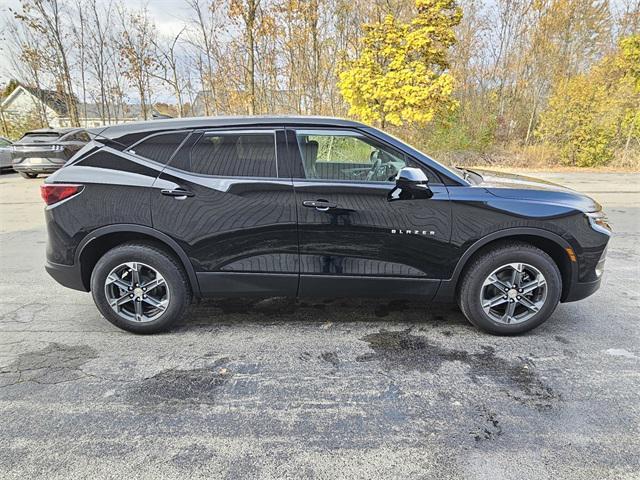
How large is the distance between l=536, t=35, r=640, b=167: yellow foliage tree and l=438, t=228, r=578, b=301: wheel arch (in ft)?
55.0

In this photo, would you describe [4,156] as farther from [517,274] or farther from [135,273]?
[517,274]

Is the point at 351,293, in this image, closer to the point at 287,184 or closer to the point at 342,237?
the point at 342,237

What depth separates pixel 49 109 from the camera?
21.7m

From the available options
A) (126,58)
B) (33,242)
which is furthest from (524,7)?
(33,242)

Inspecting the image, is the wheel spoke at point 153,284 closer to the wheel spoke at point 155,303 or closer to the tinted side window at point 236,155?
the wheel spoke at point 155,303

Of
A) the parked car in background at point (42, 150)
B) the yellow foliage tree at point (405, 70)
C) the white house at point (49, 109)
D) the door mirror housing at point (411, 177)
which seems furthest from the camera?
the white house at point (49, 109)

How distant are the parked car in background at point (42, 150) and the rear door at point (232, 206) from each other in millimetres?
11084

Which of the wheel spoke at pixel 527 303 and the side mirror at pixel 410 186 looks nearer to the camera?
the side mirror at pixel 410 186

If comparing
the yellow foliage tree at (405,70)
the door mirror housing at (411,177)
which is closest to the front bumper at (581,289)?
the door mirror housing at (411,177)

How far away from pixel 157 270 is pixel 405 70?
12630mm

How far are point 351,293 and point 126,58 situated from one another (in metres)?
20.5

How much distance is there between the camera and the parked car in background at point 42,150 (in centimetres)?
1184

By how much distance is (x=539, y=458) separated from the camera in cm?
199

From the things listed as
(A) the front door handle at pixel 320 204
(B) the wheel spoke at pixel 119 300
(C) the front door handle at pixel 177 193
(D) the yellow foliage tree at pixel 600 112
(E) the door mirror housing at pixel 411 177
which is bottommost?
(B) the wheel spoke at pixel 119 300
